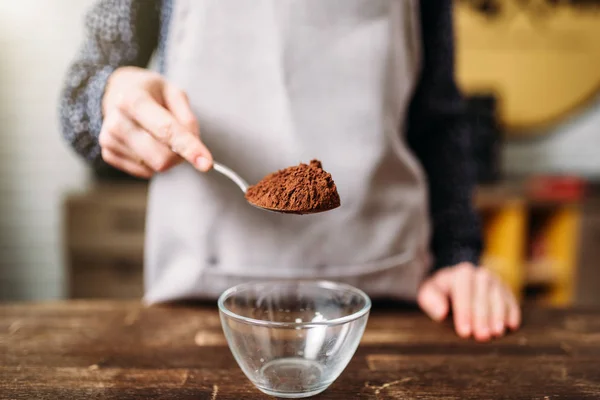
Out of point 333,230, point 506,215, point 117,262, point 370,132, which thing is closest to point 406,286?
point 333,230

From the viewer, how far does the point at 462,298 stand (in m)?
0.87

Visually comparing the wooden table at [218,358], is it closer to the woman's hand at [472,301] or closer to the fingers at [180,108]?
the woman's hand at [472,301]

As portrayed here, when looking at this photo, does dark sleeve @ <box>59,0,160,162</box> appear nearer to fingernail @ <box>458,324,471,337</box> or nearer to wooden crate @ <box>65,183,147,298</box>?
fingernail @ <box>458,324,471,337</box>

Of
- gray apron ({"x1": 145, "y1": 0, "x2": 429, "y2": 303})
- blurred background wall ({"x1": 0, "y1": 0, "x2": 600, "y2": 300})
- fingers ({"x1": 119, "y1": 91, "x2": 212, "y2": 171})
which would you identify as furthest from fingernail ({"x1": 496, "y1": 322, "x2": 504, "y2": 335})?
blurred background wall ({"x1": 0, "y1": 0, "x2": 600, "y2": 300})

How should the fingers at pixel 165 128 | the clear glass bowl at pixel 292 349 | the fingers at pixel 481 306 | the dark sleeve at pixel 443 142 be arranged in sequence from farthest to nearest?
the dark sleeve at pixel 443 142, the fingers at pixel 481 306, the fingers at pixel 165 128, the clear glass bowl at pixel 292 349

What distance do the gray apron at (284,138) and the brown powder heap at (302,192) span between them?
0.61 ft

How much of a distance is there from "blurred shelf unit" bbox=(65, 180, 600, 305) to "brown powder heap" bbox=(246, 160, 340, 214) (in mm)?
1444

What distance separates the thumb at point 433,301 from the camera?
0.88 m

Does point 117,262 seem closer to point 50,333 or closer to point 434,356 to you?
point 50,333

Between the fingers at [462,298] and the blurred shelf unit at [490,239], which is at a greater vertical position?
the fingers at [462,298]

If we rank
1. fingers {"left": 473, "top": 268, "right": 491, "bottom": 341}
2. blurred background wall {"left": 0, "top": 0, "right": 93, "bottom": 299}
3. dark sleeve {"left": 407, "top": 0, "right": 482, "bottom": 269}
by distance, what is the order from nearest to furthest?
fingers {"left": 473, "top": 268, "right": 491, "bottom": 341}, dark sleeve {"left": 407, "top": 0, "right": 482, "bottom": 269}, blurred background wall {"left": 0, "top": 0, "right": 93, "bottom": 299}

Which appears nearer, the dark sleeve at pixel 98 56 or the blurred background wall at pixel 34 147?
the dark sleeve at pixel 98 56

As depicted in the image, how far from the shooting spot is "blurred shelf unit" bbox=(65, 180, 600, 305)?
203cm

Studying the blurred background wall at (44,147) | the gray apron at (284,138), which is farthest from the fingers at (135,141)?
the blurred background wall at (44,147)
